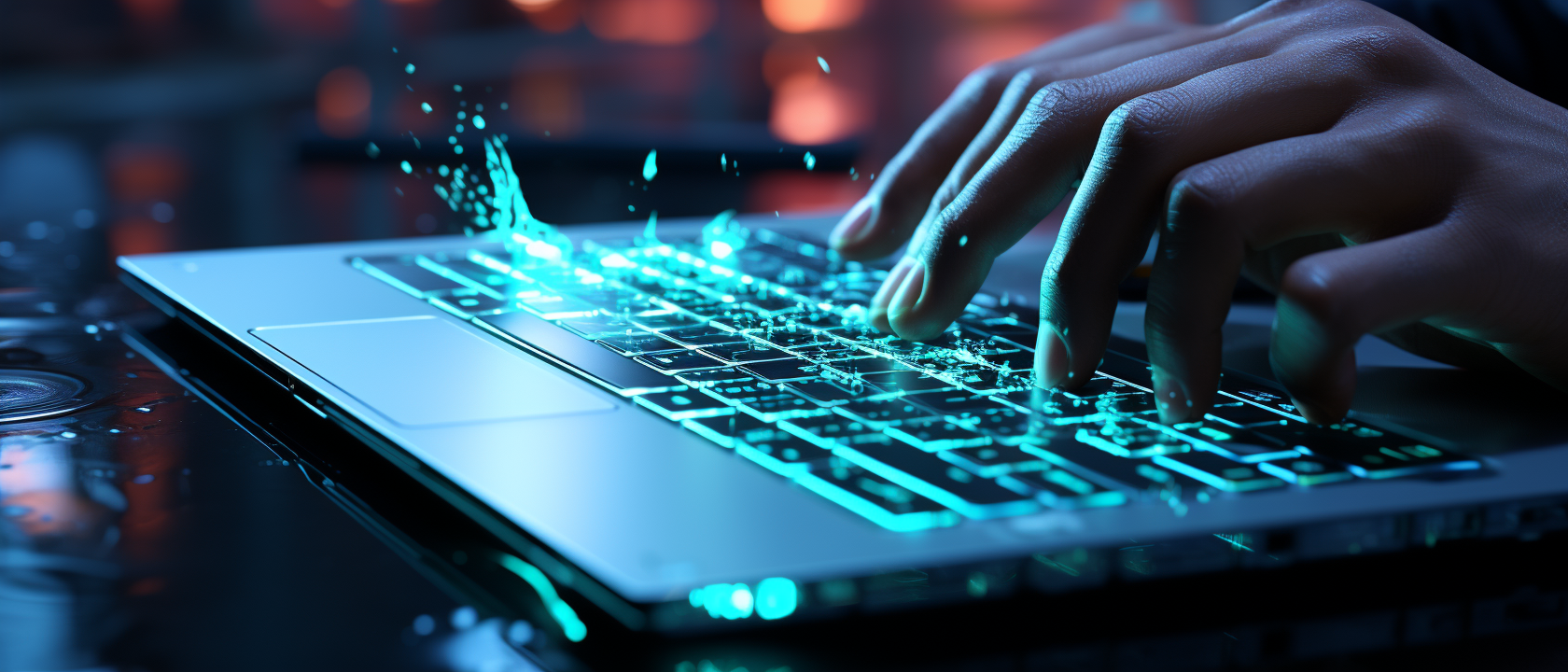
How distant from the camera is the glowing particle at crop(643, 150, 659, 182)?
2.36m

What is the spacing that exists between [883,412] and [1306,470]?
0.19 meters

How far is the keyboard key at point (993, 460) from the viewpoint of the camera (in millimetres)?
500

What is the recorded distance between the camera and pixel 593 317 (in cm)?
86

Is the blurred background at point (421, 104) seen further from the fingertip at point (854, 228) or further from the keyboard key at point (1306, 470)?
the keyboard key at point (1306, 470)

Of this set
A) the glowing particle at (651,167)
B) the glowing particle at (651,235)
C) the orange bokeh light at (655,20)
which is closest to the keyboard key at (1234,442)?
the glowing particle at (651,235)

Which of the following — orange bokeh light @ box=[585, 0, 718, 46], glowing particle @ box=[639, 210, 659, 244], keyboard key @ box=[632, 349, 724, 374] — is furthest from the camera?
orange bokeh light @ box=[585, 0, 718, 46]

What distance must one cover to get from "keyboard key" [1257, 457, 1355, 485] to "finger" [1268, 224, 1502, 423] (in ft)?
0.24

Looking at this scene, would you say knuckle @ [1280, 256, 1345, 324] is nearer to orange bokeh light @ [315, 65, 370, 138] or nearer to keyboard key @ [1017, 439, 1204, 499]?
keyboard key @ [1017, 439, 1204, 499]

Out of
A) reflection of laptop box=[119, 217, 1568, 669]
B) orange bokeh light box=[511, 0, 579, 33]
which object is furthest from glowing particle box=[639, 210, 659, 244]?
orange bokeh light box=[511, 0, 579, 33]

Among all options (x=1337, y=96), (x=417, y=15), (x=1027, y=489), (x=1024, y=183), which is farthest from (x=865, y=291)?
(x=417, y=15)

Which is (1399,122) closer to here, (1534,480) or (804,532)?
(1534,480)

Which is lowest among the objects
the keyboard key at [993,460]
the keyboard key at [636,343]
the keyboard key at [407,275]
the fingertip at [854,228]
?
the keyboard key at [407,275]

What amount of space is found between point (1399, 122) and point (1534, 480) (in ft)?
0.88

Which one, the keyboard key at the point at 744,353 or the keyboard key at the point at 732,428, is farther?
the keyboard key at the point at 744,353
